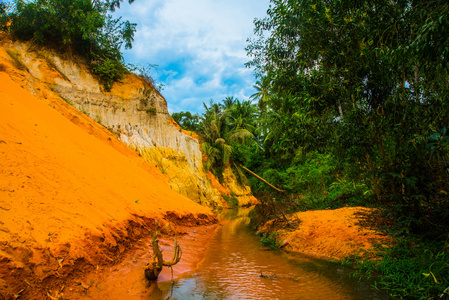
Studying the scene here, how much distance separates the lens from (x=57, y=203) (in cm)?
454

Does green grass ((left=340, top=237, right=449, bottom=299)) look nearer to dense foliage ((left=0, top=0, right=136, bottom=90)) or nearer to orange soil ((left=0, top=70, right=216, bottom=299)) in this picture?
orange soil ((left=0, top=70, right=216, bottom=299))

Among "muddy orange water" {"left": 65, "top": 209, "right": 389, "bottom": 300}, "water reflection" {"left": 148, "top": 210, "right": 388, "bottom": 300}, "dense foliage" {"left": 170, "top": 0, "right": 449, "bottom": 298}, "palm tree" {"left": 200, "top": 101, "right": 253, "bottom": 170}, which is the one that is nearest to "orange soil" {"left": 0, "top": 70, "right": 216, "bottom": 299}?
"muddy orange water" {"left": 65, "top": 209, "right": 389, "bottom": 300}

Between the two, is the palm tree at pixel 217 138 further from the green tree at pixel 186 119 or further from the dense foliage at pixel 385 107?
the dense foliage at pixel 385 107

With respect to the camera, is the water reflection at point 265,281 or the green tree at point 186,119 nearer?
the water reflection at point 265,281

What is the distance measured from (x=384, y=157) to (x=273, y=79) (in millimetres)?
2975

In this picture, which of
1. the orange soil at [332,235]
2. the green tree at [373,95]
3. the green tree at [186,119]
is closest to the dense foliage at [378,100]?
the green tree at [373,95]

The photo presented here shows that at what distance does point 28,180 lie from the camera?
15.1 ft

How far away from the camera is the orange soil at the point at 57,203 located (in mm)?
3199

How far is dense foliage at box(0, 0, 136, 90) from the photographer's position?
44.7 ft

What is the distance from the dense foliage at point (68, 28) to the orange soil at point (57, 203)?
235 inches

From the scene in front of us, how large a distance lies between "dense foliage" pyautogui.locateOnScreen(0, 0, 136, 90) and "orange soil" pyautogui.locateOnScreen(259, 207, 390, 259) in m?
13.6

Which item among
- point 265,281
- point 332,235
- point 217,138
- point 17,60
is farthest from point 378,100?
point 217,138

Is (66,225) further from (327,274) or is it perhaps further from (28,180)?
(327,274)

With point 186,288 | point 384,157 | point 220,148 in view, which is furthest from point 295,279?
point 220,148
